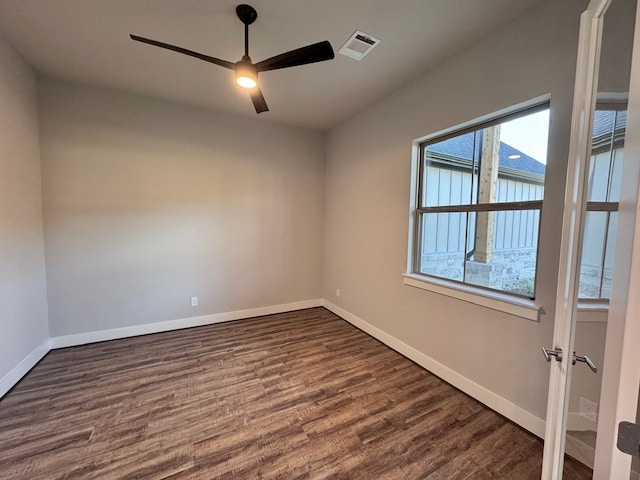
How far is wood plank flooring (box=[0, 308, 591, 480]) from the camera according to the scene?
1.48m

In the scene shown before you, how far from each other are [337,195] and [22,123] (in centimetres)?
333

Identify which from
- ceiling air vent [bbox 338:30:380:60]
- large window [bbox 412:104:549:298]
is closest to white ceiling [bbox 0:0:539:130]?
ceiling air vent [bbox 338:30:380:60]

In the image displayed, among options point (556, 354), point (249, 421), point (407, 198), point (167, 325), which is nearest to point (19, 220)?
point (167, 325)

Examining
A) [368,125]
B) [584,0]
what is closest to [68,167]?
[368,125]

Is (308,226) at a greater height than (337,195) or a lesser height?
lesser

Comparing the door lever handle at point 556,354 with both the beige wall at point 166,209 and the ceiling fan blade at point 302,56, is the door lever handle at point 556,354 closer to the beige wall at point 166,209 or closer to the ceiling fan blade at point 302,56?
the ceiling fan blade at point 302,56

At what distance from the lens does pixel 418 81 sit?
2.52 m

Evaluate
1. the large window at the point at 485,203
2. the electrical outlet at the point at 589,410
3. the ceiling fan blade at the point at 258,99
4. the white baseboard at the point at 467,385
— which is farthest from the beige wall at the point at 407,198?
the ceiling fan blade at the point at 258,99

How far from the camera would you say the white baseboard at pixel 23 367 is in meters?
2.06

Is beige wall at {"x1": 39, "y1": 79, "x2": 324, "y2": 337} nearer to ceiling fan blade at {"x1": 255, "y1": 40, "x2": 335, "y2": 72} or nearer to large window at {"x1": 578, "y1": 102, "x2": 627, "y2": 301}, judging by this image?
ceiling fan blade at {"x1": 255, "y1": 40, "x2": 335, "y2": 72}

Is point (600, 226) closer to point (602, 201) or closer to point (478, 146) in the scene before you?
point (602, 201)

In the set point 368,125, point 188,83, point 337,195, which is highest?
point 188,83

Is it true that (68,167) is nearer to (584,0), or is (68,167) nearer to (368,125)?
(368,125)

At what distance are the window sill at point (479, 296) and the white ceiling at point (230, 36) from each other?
6.46 feet
